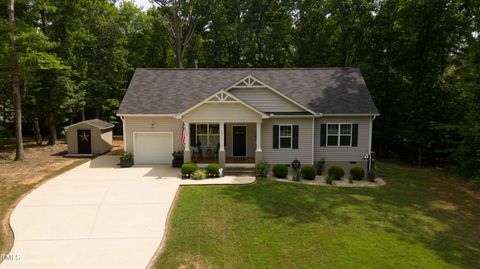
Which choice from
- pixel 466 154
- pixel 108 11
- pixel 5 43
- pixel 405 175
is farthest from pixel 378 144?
pixel 108 11

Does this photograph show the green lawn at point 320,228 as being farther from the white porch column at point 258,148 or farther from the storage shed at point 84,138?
the storage shed at point 84,138

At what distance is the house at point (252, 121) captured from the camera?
1705cm

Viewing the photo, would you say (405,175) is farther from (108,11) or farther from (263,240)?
(108,11)

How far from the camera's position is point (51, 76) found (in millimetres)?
25781

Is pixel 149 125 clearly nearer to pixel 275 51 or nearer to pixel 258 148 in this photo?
pixel 258 148

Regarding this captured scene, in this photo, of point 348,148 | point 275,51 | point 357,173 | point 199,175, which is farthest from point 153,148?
point 275,51

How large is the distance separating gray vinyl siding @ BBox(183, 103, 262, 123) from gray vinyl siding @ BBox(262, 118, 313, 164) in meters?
1.29

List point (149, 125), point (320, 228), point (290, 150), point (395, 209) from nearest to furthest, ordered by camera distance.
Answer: point (320, 228) → point (395, 209) → point (290, 150) → point (149, 125)

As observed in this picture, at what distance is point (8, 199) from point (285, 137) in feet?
41.8

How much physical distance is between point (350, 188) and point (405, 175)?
5.72 m

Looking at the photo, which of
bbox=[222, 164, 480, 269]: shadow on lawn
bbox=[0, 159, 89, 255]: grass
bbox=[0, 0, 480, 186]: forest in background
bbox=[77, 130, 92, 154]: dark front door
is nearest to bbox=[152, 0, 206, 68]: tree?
bbox=[0, 0, 480, 186]: forest in background

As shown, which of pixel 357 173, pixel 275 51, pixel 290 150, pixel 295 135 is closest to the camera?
pixel 357 173

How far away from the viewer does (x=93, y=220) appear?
1022 centimetres

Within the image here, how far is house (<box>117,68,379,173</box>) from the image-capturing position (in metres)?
17.0
